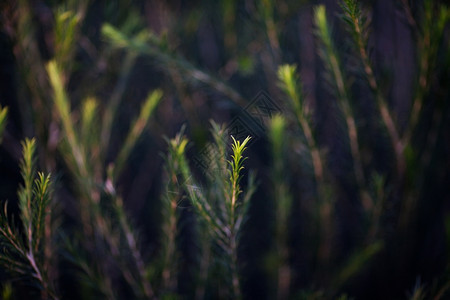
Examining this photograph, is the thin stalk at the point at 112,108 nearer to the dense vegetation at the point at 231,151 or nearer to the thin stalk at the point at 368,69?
the dense vegetation at the point at 231,151

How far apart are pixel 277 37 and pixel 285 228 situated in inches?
17.4

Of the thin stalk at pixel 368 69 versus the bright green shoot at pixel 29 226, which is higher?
the thin stalk at pixel 368 69

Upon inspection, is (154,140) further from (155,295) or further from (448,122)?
(448,122)

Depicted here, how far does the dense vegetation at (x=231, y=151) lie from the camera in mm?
585

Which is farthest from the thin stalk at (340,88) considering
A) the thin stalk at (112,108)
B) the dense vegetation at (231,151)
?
the thin stalk at (112,108)

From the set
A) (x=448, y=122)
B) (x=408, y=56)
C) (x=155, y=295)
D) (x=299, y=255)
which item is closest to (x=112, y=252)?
(x=155, y=295)

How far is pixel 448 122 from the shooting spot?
0.92 meters

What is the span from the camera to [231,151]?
1.67 ft

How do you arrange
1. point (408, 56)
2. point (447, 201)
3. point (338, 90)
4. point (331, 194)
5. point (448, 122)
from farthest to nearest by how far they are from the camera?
point (408, 56), point (447, 201), point (448, 122), point (331, 194), point (338, 90)

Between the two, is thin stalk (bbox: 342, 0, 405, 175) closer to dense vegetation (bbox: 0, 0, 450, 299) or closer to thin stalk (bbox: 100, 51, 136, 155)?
dense vegetation (bbox: 0, 0, 450, 299)

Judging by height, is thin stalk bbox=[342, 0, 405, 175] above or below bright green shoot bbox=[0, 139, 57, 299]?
above

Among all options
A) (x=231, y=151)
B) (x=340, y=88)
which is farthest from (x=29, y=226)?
(x=340, y=88)

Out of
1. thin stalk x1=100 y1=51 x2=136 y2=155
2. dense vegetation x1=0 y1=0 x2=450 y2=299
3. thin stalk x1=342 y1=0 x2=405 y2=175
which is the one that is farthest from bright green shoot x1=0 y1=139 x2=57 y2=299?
thin stalk x1=342 y1=0 x2=405 y2=175

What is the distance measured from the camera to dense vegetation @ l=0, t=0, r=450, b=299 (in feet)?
1.92
